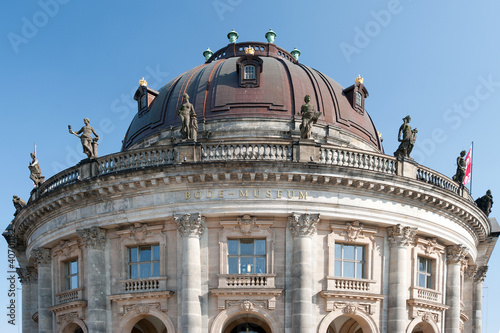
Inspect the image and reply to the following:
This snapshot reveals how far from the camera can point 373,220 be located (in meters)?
27.2

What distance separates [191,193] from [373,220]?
26.3 ft

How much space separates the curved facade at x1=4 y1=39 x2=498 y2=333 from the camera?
85.2 ft

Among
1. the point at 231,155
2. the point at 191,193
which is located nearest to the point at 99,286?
the point at 191,193

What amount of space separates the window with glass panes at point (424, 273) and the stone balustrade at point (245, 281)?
7.70 metres

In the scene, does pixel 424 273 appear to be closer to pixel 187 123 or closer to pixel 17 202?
→ pixel 187 123

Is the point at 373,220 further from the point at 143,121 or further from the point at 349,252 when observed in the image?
the point at 143,121

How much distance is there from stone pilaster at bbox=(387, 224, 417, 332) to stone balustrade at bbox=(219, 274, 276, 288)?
5.47 metres

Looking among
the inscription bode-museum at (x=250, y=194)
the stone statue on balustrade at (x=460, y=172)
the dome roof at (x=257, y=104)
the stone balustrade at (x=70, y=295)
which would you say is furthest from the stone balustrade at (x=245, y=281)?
the stone statue on balustrade at (x=460, y=172)

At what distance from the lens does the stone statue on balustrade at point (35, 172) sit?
34.2 m

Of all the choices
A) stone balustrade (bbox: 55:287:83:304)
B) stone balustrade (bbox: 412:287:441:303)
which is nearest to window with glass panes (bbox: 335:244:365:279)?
stone balustrade (bbox: 412:287:441:303)

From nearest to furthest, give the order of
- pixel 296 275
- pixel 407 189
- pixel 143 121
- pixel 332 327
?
pixel 296 275
pixel 407 189
pixel 332 327
pixel 143 121

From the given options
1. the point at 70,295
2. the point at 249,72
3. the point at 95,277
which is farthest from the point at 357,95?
the point at 70,295

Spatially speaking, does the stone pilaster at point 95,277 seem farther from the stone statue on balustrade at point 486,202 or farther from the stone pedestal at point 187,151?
the stone statue on balustrade at point 486,202

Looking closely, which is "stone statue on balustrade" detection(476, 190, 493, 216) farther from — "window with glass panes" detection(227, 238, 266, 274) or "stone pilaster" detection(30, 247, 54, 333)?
"stone pilaster" detection(30, 247, 54, 333)
